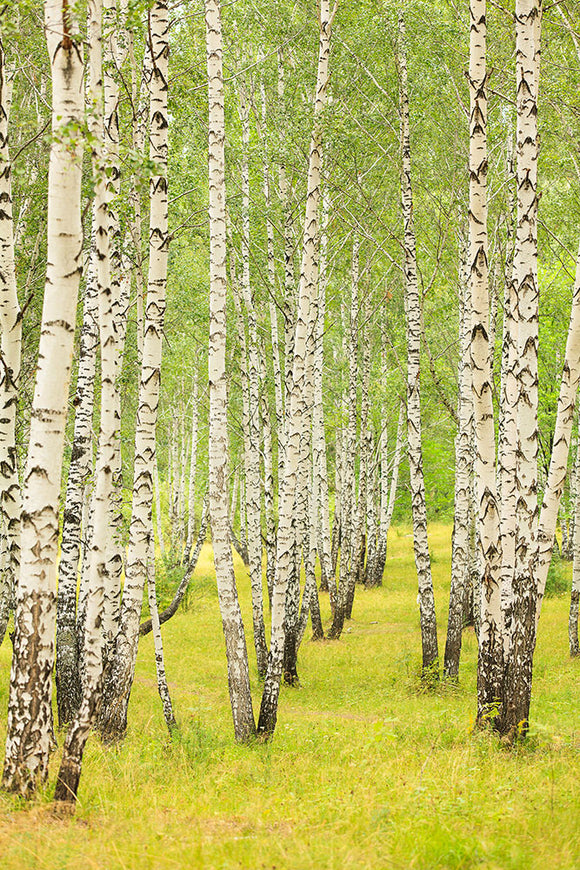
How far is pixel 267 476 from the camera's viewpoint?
52.5 feet

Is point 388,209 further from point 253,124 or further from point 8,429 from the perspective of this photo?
point 8,429

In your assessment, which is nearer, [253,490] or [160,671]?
[160,671]

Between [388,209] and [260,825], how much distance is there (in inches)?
715

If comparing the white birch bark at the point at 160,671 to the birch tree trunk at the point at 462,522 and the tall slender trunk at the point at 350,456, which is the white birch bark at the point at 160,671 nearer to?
the birch tree trunk at the point at 462,522

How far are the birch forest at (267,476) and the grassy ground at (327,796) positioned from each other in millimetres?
38

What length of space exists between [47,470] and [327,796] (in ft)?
11.5

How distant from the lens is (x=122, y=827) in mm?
5125

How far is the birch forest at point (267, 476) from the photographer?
5.18 meters

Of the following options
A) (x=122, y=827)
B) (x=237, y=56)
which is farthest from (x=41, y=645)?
(x=237, y=56)

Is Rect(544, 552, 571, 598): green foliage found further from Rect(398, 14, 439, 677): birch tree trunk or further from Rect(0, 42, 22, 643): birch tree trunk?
Rect(0, 42, 22, 643): birch tree trunk

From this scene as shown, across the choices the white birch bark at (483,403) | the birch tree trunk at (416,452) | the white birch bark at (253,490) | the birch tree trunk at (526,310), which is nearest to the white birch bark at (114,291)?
the white birch bark at (253,490)

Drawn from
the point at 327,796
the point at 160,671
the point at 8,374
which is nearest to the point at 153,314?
the point at 8,374

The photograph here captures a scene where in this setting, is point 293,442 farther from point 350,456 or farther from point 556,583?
point 556,583

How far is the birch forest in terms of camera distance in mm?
5184
